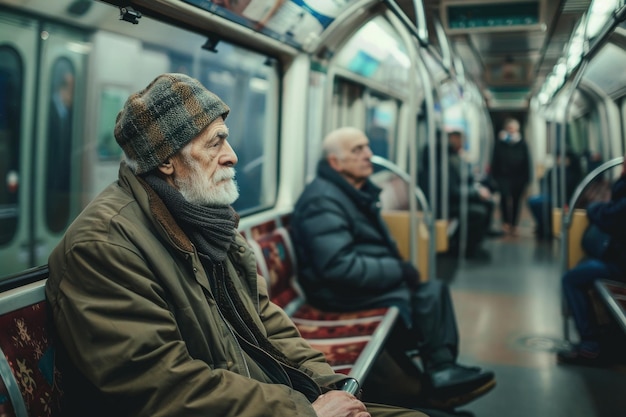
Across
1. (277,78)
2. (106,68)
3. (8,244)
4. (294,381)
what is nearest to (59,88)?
(106,68)

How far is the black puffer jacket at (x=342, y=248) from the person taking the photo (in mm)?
3656

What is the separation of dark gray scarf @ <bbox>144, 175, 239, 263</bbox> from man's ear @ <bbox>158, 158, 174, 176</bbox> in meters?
0.04

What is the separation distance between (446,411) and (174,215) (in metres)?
2.19

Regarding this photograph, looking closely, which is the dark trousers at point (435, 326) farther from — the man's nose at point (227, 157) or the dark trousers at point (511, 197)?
the dark trousers at point (511, 197)

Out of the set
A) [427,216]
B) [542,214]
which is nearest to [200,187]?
[427,216]

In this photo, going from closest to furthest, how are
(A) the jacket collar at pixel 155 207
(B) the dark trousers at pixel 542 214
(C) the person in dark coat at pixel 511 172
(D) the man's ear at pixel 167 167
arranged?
(A) the jacket collar at pixel 155 207, (D) the man's ear at pixel 167 167, (B) the dark trousers at pixel 542 214, (C) the person in dark coat at pixel 511 172

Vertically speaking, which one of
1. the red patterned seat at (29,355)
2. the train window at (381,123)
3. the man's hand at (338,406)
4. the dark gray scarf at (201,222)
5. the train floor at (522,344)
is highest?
the train window at (381,123)

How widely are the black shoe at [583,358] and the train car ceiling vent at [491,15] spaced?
9.39 ft

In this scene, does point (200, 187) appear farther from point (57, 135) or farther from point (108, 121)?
point (108, 121)

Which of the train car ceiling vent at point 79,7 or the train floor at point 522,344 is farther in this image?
the train floor at point 522,344

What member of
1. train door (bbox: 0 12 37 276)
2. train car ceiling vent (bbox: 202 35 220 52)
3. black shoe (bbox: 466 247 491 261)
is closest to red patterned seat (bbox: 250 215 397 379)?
train car ceiling vent (bbox: 202 35 220 52)

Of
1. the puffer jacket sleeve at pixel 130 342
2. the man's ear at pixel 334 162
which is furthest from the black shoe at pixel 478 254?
the puffer jacket sleeve at pixel 130 342

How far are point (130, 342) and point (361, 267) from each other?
2.19 meters

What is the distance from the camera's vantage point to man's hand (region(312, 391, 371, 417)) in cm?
194
